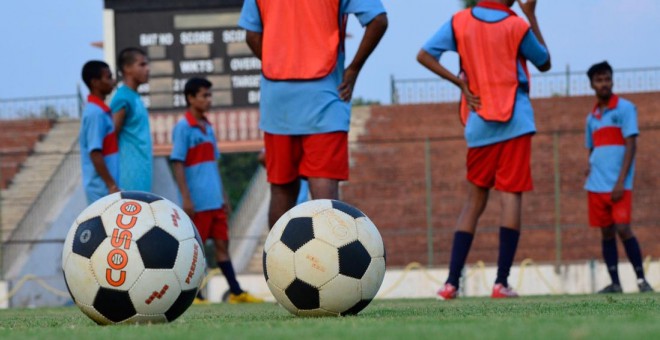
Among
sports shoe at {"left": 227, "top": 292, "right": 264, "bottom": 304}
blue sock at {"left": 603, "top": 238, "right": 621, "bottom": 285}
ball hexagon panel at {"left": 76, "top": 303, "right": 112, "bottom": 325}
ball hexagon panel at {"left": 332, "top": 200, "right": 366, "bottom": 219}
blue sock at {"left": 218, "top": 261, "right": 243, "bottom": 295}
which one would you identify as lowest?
sports shoe at {"left": 227, "top": 292, "right": 264, "bottom": 304}

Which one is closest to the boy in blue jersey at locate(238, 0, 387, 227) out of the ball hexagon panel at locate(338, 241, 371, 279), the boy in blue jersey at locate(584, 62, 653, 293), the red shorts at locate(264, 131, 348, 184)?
the red shorts at locate(264, 131, 348, 184)

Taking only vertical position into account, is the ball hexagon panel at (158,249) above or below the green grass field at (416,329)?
above

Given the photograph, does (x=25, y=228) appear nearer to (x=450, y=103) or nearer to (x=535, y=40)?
(x=450, y=103)

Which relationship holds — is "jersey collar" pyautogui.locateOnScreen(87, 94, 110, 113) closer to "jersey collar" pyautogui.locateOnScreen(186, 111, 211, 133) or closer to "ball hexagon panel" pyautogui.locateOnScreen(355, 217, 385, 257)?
"jersey collar" pyautogui.locateOnScreen(186, 111, 211, 133)

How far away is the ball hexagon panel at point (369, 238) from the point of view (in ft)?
16.7

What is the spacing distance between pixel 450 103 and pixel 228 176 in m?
26.7

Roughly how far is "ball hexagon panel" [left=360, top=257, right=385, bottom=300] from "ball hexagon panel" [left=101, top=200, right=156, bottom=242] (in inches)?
37.4

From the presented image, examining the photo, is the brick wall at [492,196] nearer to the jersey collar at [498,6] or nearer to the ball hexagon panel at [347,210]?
the jersey collar at [498,6]

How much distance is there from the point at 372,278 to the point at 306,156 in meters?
1.61

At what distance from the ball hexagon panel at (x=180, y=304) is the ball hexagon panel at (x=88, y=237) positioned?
1.25ft

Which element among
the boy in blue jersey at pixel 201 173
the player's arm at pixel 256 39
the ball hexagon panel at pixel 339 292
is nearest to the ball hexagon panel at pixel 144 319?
the ball hexagon panel at pixel 339 292

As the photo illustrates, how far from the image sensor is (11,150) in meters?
31.2

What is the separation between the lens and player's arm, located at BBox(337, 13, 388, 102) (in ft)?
21.6

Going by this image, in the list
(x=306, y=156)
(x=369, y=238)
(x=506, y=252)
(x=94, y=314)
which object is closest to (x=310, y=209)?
(x=369, y=238)
